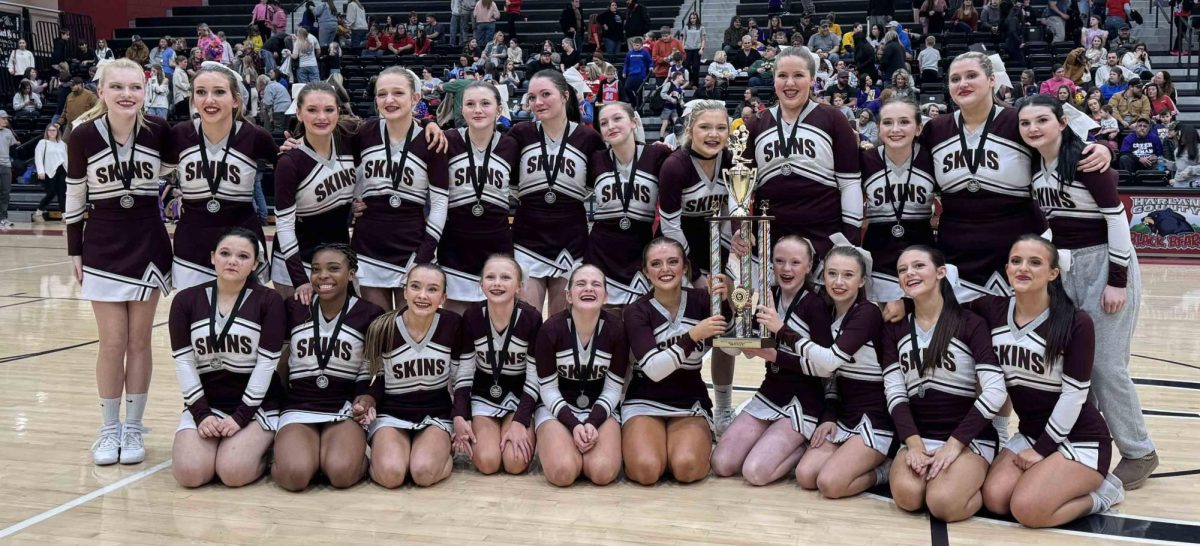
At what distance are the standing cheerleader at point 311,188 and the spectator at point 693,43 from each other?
40.6ft

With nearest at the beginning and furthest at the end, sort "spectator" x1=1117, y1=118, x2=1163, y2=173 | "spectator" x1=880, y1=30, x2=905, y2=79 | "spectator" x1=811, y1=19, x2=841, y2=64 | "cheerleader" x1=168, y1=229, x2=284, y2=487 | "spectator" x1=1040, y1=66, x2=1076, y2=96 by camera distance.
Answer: "cheerleader" x1=168, y1=229, x2=284, y2=487 < "spectator" x1=1117, y1=118, x2=1163, y2=173 < "spectator" x1=1040, y1=66, x2=1076, y2=96 < "spectator" x1=880, y1=30, x2=905, y2=79 < "spectator" x1=811, y1=19, x2=841, y2=64

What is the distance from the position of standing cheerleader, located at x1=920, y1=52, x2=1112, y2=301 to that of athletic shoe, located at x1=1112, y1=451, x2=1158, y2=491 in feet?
2.59

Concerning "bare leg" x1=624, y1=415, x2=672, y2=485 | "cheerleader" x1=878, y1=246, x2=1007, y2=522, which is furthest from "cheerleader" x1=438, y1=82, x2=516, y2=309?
"cheerleader" x1=878, y1=246, x2=1007, y2=522

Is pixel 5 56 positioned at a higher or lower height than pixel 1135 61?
higher

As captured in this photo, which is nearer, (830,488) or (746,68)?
(830,488)

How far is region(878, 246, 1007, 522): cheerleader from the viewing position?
380 centimetres

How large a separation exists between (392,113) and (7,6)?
18831 mm

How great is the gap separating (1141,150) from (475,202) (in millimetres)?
10320

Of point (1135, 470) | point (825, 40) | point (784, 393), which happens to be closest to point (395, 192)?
point (784, 393)

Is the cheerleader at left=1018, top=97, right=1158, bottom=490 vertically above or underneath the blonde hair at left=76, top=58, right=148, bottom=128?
underneath

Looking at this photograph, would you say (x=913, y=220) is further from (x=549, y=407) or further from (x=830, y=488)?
(x=549, y=407)

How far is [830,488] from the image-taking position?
3.99 m

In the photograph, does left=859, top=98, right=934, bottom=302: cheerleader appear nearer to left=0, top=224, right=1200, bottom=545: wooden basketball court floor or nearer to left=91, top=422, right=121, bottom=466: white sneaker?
left=0, top=224, right=1200, bottom=545: wooden basketball court floor

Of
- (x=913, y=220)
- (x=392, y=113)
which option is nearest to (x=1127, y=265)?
(x=913, y=220)
